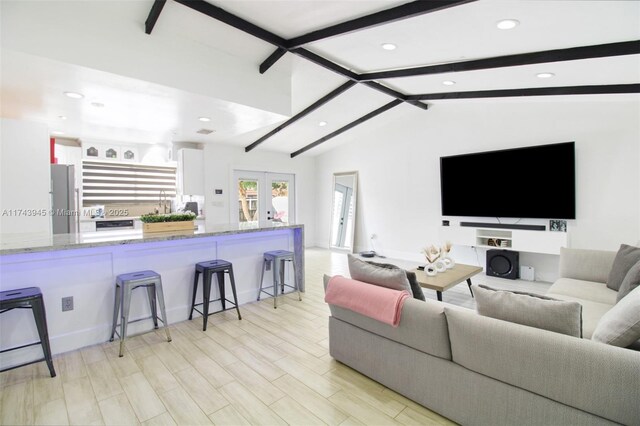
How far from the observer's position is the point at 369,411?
196cm

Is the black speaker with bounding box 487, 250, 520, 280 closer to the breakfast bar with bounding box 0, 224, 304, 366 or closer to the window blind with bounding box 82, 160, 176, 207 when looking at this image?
the breakfast bar with bounding box 0, 224, 304, 366

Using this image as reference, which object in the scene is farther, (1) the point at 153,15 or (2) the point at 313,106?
(2) the point at 313,106

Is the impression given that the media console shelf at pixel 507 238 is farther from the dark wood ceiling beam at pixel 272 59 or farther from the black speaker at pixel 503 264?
the dark wood ceiling beam at pixel 272 59

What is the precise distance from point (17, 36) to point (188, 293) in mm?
2631

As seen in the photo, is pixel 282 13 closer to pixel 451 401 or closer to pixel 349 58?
pixel 349 58

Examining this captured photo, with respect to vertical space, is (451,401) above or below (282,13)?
below

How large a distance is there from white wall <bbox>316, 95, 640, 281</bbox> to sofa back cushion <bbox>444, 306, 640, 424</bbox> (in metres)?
4.03

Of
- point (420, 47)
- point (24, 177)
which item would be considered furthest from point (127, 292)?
point (420, 47)

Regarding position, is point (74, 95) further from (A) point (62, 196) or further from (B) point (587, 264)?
(B) point (587, 264)

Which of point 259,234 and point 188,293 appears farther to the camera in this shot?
point 259,234

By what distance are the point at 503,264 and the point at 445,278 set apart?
218cm

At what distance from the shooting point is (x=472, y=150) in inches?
219

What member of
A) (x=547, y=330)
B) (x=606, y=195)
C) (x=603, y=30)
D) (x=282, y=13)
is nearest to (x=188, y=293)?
(x=282, y=13)

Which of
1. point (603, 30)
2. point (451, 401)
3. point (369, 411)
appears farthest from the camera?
point (603, 30)
